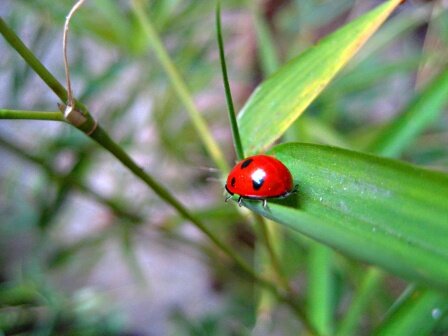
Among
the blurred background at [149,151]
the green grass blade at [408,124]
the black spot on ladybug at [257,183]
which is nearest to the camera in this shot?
the black spot on ladybug at [257,183]

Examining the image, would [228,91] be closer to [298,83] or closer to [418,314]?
[298,83]

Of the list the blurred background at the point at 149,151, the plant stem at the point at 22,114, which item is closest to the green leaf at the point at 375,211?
the plant stem at the point at 22,114

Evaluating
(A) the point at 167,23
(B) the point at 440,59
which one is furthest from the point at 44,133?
(B) the point at 440,59

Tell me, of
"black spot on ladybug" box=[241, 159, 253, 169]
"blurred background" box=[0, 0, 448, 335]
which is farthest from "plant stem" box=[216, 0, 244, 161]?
"blurred background" box=[0, 0, 448, 335]

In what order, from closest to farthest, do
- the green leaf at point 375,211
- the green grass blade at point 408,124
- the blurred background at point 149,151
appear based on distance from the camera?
1. the green leaf at point 375,211
2. the green grass blade at point 408,124
3. the blurred background at point 149,151

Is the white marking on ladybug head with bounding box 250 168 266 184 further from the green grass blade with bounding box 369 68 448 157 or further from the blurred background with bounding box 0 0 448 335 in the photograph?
the blurred background with bounding box 0 0 448 335

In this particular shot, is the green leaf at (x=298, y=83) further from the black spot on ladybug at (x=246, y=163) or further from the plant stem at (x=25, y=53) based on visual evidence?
the plant stem at (x=25, y=53)
